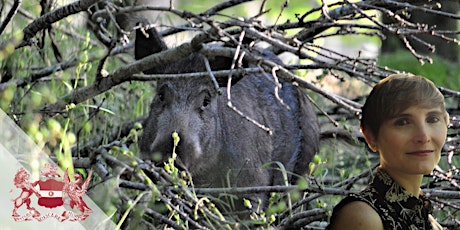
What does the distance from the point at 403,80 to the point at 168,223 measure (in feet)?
5.31

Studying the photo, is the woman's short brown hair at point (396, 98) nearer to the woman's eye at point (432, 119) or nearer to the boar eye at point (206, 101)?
the woman's eye at point (432, 119)

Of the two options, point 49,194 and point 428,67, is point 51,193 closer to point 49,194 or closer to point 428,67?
point 49,194

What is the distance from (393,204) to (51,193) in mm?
1704

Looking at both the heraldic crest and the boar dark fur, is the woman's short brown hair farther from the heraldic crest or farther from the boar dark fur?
the boar dark fur

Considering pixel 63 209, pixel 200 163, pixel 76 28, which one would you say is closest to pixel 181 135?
pixel 200 163

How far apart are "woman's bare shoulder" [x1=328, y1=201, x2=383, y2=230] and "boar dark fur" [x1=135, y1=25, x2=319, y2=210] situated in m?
2.45

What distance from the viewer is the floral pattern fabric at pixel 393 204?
2520mm

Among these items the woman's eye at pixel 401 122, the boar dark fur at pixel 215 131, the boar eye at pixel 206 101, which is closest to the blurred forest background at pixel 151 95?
the boar dark fur at pixel 215 131

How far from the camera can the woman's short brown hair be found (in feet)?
8.44

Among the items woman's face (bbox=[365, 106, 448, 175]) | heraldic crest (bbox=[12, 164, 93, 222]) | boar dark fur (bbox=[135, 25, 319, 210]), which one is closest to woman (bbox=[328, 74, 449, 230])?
woman's face (bbox=[365, 106, 448, 175])

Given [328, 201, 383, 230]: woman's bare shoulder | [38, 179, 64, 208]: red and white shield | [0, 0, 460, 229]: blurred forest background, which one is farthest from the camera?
[0, 0, 460, 229]: blurred forest background

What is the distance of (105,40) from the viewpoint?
4891mm

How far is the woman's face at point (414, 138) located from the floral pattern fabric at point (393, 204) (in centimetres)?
7

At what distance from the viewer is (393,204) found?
2.58m
